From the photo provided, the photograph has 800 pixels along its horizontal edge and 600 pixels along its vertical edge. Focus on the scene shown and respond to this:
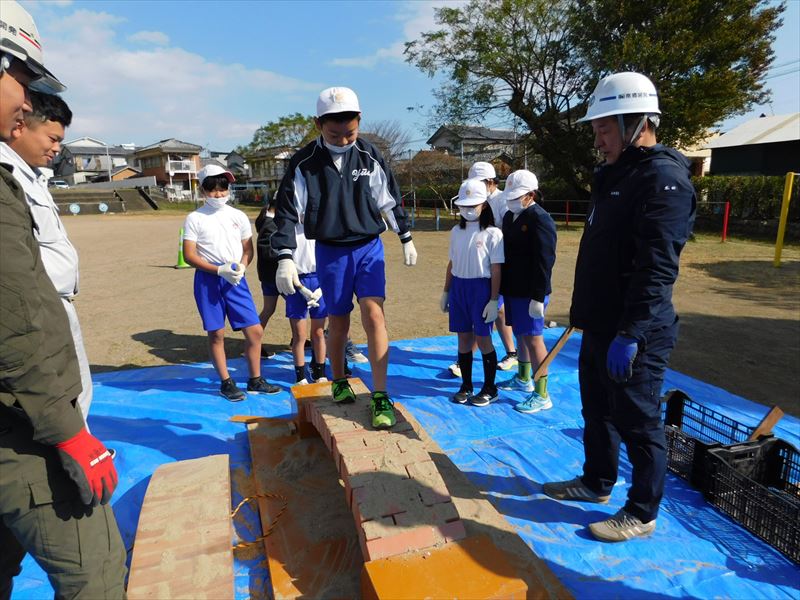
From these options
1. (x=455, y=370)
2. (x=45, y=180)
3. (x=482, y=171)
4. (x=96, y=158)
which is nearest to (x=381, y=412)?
(x=45, y=180)

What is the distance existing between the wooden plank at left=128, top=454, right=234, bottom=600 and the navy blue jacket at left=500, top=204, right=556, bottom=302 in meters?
2.67

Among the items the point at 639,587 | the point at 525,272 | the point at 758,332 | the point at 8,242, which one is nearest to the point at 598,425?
the point at 639,587

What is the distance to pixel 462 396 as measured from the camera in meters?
4.44

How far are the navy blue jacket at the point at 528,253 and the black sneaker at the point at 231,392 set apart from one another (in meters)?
2.53

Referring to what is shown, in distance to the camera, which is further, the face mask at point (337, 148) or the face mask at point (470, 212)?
the face mask at point (470, 212)

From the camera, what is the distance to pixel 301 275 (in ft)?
16.0

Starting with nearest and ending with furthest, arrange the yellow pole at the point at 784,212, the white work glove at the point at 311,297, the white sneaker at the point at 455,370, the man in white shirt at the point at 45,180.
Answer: the man in white shirt at the point at 45,180 < the white work glove at the point at 311,297 < the white sneaker at the point at 455,370 < the yellow pole at the point at 784,212

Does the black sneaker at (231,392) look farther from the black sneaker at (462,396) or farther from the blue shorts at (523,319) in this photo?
the blue shorts at (523,319)

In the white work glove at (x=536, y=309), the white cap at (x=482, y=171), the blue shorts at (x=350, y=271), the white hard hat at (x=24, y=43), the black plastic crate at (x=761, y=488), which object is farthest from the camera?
the white cap at (x=482, y=171)

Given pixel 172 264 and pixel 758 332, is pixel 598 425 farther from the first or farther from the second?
pixel 172 264

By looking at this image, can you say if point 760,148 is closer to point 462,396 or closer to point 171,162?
point 462,396

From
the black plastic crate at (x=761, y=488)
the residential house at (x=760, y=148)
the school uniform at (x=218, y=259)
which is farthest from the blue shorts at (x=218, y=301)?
the residential house at (x=760, y=148)

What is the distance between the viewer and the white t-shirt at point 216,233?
425 centimetres

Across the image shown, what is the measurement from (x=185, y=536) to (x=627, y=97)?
10.0 ft
